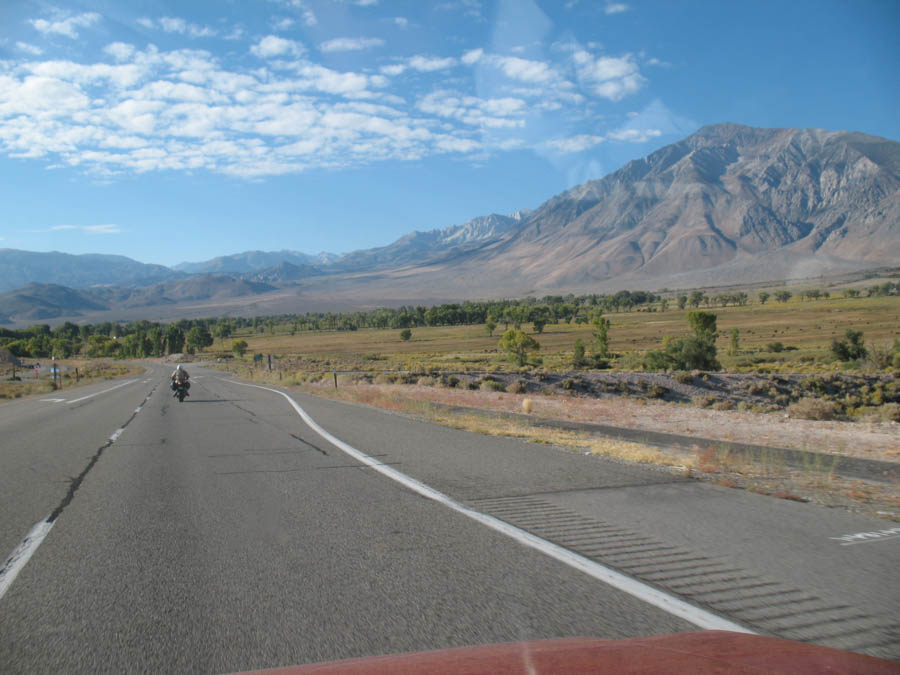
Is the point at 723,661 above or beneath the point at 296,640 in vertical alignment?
above

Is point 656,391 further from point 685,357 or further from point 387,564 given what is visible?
point 387,564

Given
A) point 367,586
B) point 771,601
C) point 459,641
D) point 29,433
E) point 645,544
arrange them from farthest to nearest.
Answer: point 29,433, point 645,544, point 367,586, point 771,601, point 459,641

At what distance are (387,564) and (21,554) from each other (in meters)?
3.32

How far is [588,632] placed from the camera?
362 centimetres

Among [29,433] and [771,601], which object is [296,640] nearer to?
[771,601]

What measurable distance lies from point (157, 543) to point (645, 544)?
4410mm

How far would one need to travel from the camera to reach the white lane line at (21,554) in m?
4.78

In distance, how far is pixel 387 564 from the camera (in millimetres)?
4930

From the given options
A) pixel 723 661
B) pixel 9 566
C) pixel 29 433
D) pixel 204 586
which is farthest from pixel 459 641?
pixel 29 433

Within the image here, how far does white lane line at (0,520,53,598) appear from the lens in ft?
15.7

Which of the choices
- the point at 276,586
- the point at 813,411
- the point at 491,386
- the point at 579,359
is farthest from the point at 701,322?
the point at 276,586

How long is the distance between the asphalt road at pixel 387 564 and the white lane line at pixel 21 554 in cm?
11

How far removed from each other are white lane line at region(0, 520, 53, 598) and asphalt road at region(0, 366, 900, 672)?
0.35 feet

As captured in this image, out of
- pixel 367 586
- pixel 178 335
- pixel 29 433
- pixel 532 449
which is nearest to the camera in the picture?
pixel 367 586
